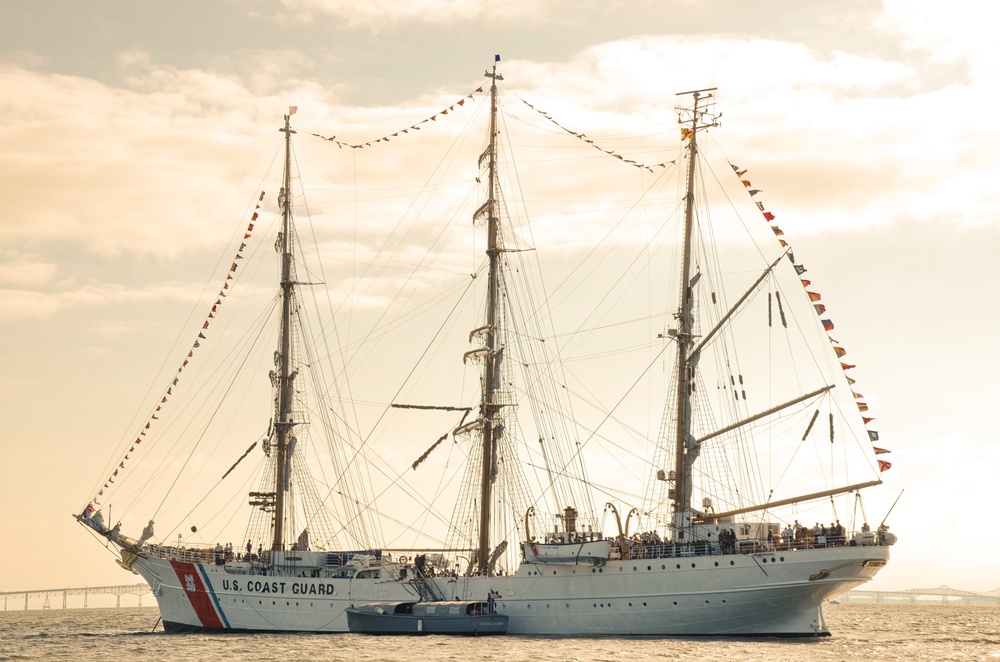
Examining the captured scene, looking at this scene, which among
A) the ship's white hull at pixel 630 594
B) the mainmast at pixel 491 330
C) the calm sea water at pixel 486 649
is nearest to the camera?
Result: the calm sea water at pixel 486 649

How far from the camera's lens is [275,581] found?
279 ft

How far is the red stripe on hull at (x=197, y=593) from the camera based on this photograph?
87188 millimetres

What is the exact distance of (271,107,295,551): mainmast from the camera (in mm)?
89875

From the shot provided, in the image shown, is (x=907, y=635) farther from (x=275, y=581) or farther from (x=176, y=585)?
(x=176, y=585)

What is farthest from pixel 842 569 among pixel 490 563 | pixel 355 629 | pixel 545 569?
pixel 355 629

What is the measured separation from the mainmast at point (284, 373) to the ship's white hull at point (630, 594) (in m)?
6.00

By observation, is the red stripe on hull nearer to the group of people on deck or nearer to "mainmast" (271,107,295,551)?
"mainmast" (271,107,295,551)

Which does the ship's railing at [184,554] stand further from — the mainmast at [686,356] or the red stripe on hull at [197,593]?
the mainmast at [686,356]

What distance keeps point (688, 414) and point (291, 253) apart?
30.3 m

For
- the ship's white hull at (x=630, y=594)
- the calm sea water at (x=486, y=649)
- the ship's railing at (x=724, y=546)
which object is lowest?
the calm sea water at (x=486, y=649)

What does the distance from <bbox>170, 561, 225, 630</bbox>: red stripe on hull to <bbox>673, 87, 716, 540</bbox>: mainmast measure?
31527 millimetres

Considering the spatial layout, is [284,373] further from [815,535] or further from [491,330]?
[815,535]

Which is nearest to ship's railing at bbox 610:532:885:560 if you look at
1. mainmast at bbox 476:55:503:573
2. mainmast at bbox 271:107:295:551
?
mainmast at bbox 476:55:503:573

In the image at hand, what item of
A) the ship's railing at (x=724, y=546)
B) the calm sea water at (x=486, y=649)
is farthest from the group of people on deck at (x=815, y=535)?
the calm sea water at (x=486, y=649)
